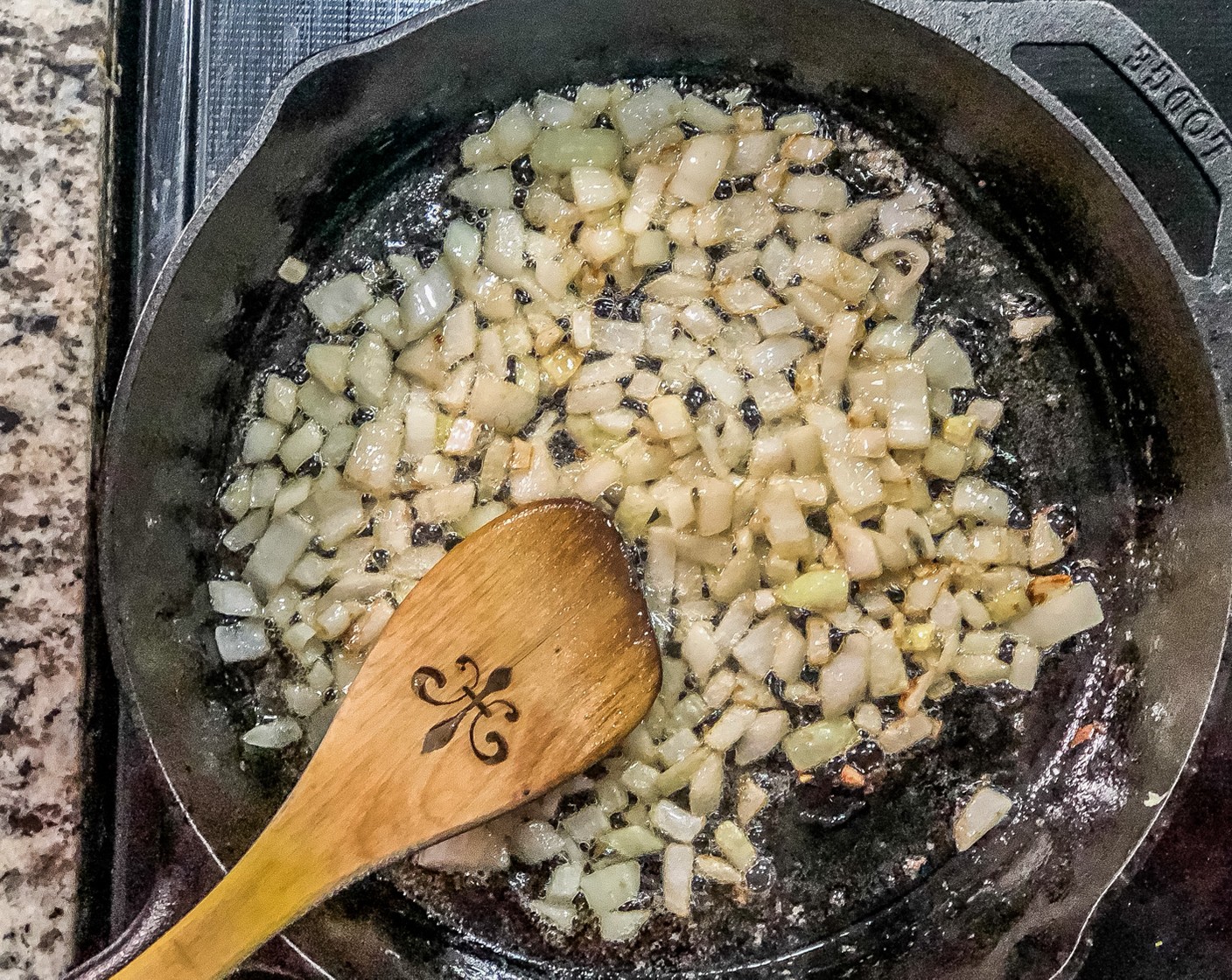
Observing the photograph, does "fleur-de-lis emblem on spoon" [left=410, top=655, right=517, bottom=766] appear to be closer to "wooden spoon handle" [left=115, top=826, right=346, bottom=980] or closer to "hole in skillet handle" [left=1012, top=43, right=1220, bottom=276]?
"wooden spoon handle" [left=115, top=826, right=346, bottom=980]

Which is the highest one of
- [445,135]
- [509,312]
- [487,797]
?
[445,135]

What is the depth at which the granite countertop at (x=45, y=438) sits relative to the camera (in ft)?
3.24

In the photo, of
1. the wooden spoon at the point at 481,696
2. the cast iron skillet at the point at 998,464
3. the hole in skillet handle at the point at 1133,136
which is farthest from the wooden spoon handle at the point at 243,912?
the hole in skillet handle at the point at 1133,136

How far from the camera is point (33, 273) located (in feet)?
3.29

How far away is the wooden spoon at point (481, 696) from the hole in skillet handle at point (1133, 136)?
759 mm

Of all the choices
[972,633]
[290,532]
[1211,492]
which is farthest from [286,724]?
[1211,492]

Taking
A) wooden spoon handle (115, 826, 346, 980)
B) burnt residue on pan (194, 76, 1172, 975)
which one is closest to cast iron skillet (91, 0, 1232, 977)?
burnt residue on pan (194, 76, 1172, 975)

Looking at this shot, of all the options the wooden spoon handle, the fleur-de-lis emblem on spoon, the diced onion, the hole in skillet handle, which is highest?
the hole in skillet handle

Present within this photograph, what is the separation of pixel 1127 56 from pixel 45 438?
1267 millimetres

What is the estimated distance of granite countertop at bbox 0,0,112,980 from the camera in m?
0.99

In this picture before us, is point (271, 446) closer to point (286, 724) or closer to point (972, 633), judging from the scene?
point (286, 724)

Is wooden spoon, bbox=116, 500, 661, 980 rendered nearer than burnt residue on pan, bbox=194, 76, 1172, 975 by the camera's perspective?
Yes

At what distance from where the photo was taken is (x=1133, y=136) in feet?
3.33

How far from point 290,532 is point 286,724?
0.25 m
